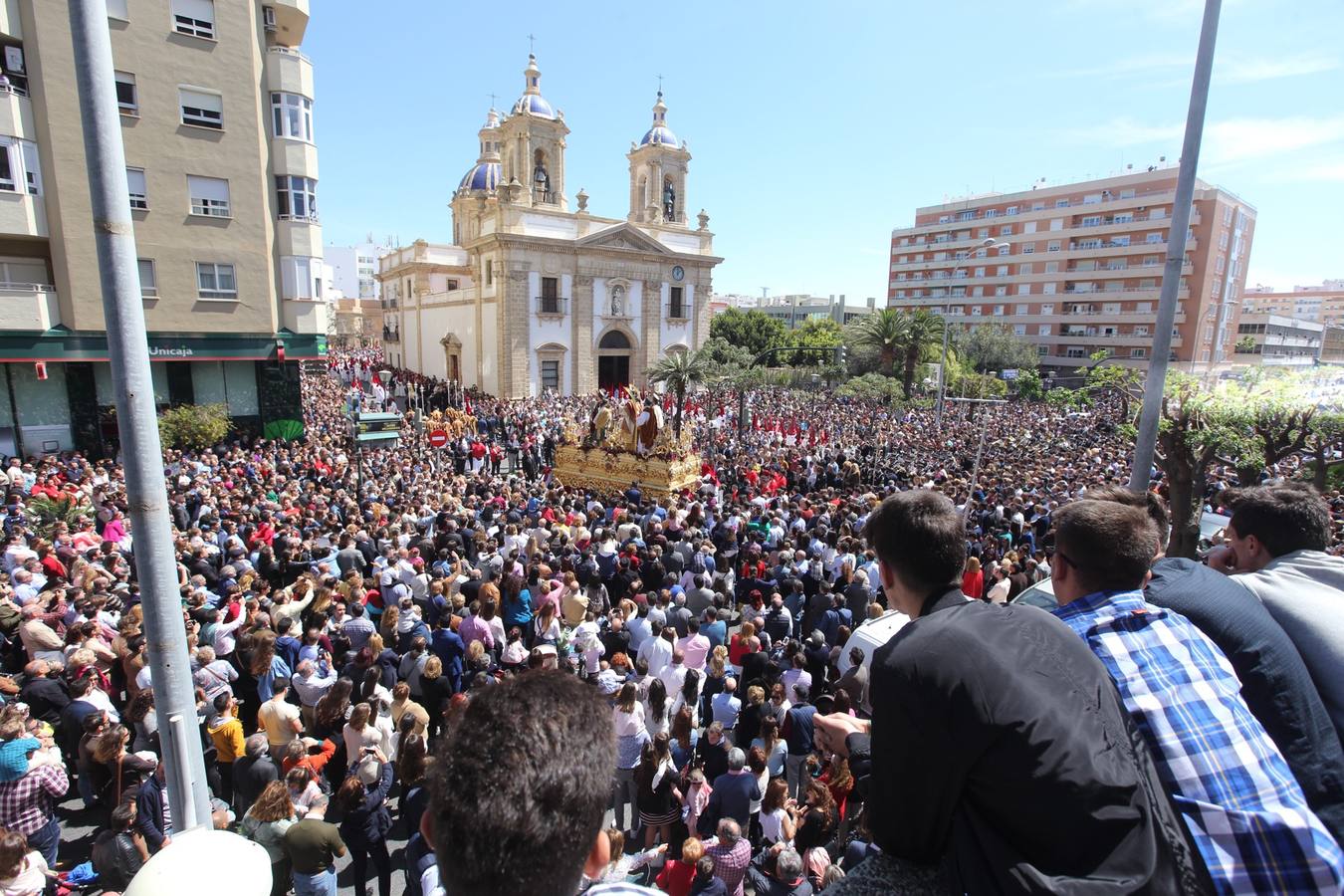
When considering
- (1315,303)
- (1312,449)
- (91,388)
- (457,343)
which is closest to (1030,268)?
(457,343)

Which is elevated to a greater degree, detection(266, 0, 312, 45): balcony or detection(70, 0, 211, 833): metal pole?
detection(266, 0, 312, 45): balcony

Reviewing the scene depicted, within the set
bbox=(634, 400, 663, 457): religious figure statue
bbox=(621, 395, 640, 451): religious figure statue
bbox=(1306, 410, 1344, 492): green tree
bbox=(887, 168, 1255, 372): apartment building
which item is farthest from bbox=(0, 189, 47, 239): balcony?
bbox=(887, 168, 1255, 372): apartment building

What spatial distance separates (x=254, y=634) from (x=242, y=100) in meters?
20.7

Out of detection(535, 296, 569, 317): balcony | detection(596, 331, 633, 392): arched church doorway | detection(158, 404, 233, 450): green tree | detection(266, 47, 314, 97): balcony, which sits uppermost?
detection(266, 47, 314, 97): balcony

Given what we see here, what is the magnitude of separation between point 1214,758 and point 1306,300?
509 feet

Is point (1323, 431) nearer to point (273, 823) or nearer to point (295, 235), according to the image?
point (273, 823)

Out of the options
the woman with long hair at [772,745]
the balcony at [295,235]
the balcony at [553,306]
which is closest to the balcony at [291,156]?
the balcony at [295,235]

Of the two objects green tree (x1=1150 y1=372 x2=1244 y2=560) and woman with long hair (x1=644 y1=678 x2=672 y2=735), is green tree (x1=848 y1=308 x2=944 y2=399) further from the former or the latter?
woman with long hair (x1=644 y1=678 x2=672 y2=735)

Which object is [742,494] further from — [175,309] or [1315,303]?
[1315,303]

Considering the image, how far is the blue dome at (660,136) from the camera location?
46.5m

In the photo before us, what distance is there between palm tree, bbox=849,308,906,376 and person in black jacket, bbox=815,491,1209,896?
39738 millimetres

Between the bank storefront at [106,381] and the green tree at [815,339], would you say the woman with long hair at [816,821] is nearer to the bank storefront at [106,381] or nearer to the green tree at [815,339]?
the bank storefront at [106,381]

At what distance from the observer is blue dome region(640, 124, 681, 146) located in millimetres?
46469

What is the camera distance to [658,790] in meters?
5.47
